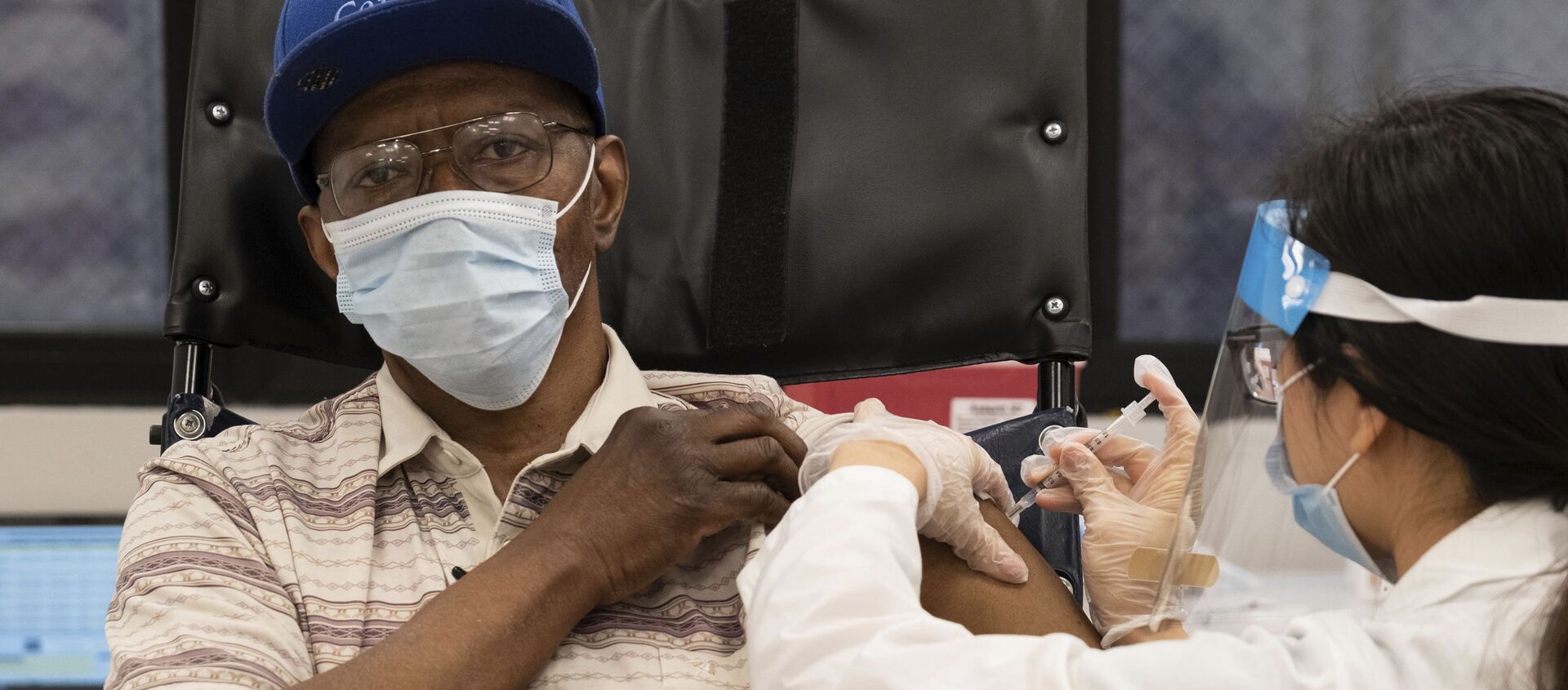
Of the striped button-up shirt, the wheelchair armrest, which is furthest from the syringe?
the striped button-up shirt

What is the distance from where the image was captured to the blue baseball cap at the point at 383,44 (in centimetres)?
153

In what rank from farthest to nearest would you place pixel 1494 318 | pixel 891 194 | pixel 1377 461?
pixel 891 194, pixel 1377 461, pixel 1494 318

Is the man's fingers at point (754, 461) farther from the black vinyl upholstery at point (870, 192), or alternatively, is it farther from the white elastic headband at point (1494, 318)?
the white elastic headband at point (1494, 318)

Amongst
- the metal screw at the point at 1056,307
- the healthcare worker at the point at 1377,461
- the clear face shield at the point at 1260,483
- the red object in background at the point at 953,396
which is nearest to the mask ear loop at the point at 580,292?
the healthcare worker at the point at 1377,461

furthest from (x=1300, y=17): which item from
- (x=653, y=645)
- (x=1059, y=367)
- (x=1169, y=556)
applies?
(x=653, y=645)

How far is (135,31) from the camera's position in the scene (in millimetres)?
3125

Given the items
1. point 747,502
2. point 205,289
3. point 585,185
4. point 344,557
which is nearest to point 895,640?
point 747,502

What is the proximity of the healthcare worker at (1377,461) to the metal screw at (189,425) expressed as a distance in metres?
0.88

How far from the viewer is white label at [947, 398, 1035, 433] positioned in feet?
8.88

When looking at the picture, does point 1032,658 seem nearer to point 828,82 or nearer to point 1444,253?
point 1444,253

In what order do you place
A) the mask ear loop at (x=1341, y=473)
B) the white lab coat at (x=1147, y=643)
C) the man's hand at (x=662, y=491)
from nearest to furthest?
the white lab coat at (x=1147, y=643) → the mask ear loop at (x=1341, y=473) → the man's hand at (x=662, y=491)

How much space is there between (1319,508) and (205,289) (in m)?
1.44

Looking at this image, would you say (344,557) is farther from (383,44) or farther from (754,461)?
(383,44)

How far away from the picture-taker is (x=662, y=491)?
56.5 inches
